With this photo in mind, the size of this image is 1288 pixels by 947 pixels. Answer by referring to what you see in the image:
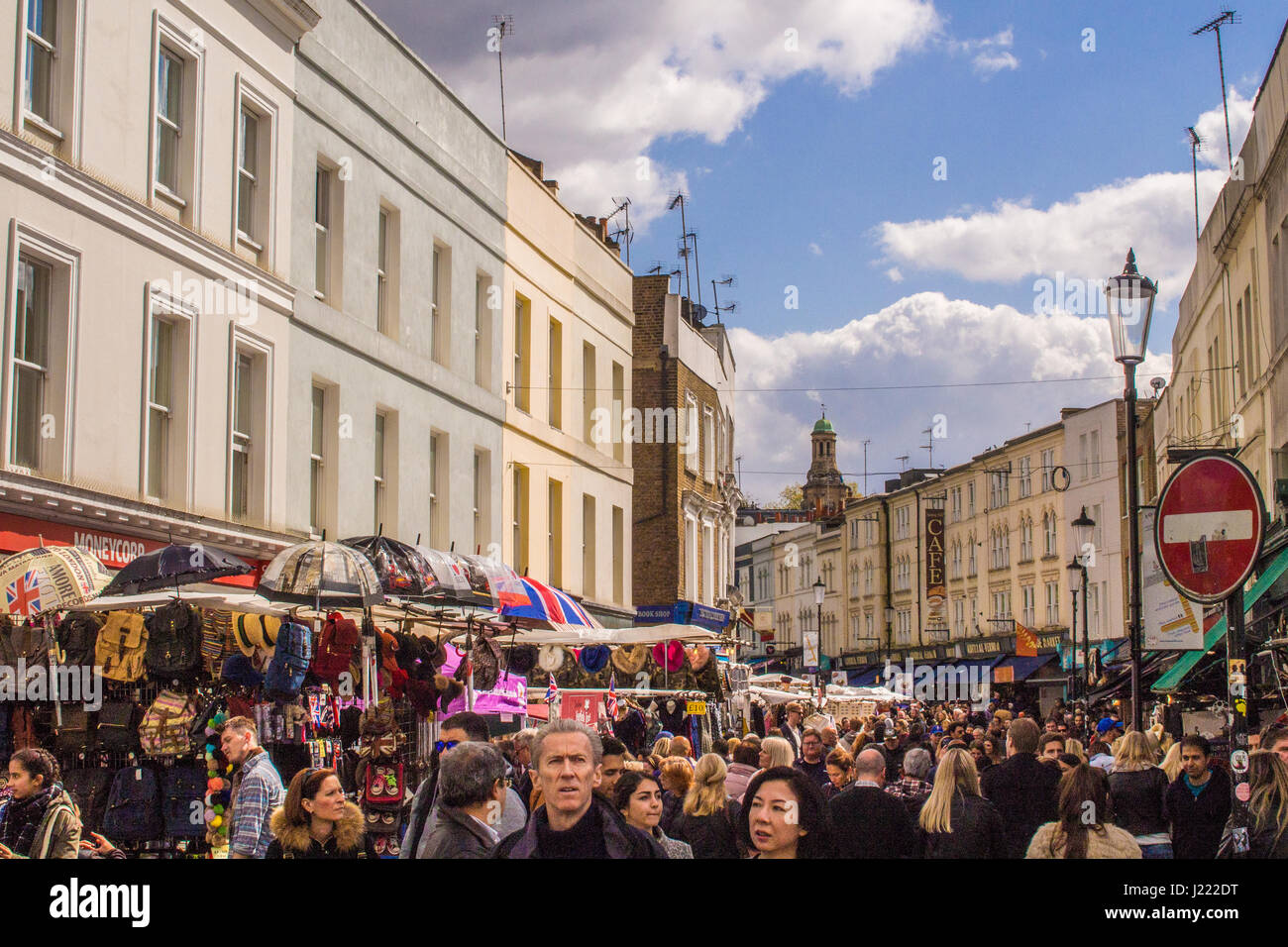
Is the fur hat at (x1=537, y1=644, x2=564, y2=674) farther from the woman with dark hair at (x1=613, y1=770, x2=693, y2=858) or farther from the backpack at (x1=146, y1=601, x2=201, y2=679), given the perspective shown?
the woman with dark hair at (x1=613, y1=770, x2=693, y2=858)

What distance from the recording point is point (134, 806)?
1073 cm

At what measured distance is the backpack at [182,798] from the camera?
1076 centimetres

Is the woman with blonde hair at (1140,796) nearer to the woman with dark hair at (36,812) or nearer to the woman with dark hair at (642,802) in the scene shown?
the woman with dark hair at (642,802)

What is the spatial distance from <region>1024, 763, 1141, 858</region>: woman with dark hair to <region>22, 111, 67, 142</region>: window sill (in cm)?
1244

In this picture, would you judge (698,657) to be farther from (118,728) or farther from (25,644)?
(25,644)

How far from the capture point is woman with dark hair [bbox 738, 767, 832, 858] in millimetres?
5387

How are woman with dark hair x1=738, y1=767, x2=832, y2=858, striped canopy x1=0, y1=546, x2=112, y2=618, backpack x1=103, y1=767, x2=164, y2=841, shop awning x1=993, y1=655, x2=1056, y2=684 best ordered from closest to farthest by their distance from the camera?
woman with dark hair x1=738, y1=767, x2=832, y2=858 → backpack x1=103, y1=767, x2=164, y2=841 → striped canopy x1=0, y1=546, x2=112, y2=618 → shop awning x1=993, y1=655, x2=1056, y2=684

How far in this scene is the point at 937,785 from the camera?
766 centimetres

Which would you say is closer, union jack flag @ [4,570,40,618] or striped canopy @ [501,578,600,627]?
union jack flag @ [4,570,40,618]

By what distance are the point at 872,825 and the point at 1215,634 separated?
1353 centimetres

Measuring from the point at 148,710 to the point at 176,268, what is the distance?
8019 millimetres

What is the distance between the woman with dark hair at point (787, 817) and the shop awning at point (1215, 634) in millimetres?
12477

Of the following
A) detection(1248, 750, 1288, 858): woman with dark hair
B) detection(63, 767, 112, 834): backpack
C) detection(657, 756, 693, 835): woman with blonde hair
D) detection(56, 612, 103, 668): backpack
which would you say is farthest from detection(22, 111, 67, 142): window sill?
detection(1248, 750, 1288, 858): woman with dark hair

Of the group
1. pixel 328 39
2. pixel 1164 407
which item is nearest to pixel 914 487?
pixel 1164 407
